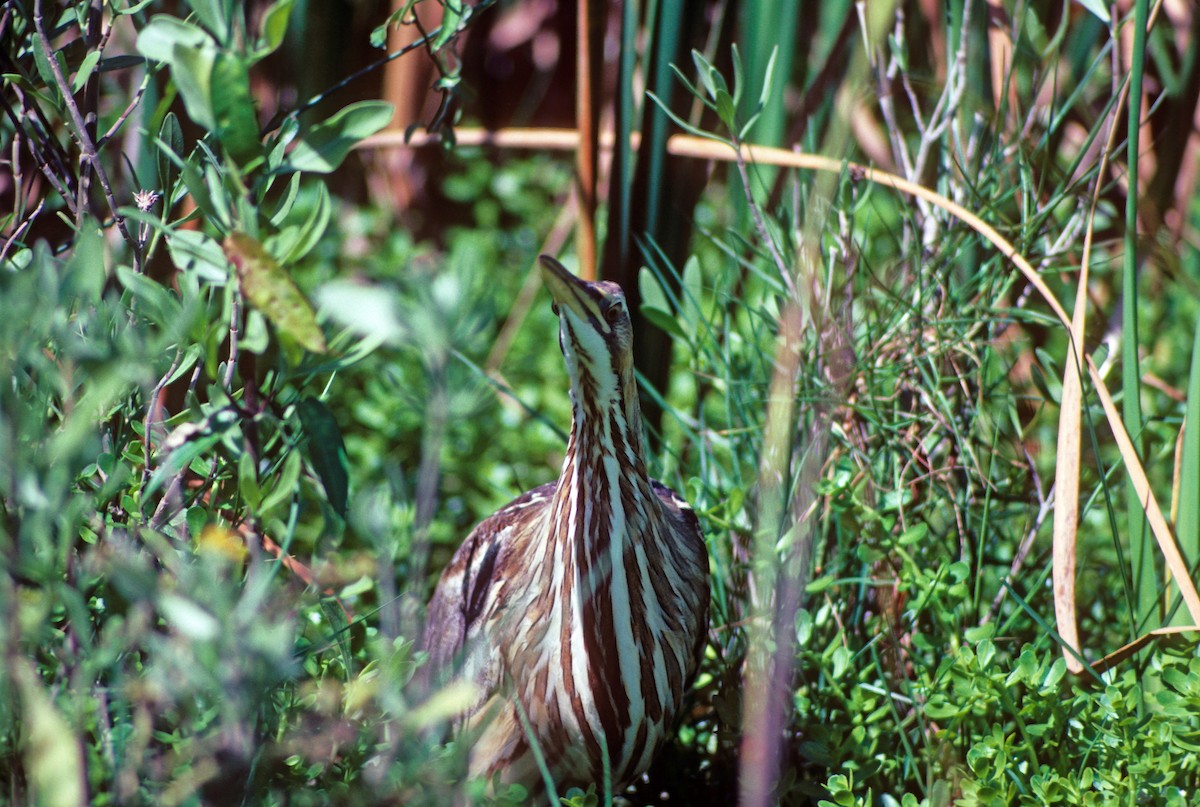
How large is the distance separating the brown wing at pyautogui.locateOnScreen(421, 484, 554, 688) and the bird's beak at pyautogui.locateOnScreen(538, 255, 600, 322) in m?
0.47

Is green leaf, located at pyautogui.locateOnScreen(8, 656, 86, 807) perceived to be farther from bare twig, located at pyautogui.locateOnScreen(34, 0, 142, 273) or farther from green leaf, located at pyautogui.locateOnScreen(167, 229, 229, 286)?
bare twig, located at pyautogui.locateOnScreen(34, 0, 142, 273)

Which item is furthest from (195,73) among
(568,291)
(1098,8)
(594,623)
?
(1098,8)

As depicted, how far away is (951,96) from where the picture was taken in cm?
178

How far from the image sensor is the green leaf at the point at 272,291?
0.85 meters

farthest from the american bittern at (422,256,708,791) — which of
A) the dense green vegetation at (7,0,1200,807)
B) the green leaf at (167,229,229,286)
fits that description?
the green leaf at (167,229,229,286)

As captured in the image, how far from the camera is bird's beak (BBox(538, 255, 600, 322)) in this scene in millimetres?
1137

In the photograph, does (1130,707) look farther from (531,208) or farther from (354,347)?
(531,208)

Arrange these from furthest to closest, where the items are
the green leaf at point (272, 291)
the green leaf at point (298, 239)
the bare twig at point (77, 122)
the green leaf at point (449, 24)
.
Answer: the green leaf at point (449, 24), the bare twig at point (77, 122), the green leaf at point (298, 239), the green leaf at point (272, 291)

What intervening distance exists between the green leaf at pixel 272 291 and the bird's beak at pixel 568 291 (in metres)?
0.30

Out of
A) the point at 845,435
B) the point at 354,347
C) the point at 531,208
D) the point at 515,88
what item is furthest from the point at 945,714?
the point at 515,88

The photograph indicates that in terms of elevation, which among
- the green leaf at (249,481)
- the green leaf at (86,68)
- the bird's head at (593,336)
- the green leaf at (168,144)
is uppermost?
the green leaf at (86,68)

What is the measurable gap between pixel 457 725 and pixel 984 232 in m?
0.89

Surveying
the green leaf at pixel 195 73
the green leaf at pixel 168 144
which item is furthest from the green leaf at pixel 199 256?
the green leaf at pixel 168 144

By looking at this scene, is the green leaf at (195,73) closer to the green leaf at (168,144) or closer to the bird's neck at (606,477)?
the green leaf at (168,144)
